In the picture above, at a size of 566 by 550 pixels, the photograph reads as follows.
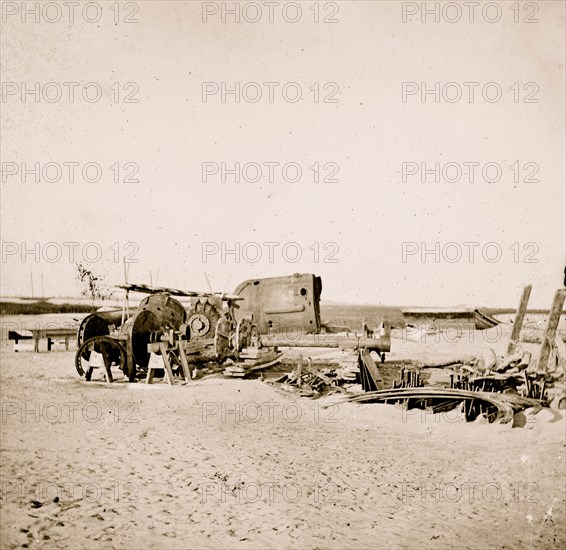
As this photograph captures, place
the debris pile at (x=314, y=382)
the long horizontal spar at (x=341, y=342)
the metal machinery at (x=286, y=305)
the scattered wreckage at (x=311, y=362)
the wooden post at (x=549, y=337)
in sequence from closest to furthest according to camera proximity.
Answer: the scattered wreckage at (x=311, y=362) < the wooden post at (x=549, y=337) < the debris pile at (x=314, y=382) < the long horizontal spar at (x=341, y=342) < the metal machinery at (x=286, y=305)

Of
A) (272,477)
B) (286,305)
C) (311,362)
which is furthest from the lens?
(286,305)

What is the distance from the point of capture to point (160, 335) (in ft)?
48.0

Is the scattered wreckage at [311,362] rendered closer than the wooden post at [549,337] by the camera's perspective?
Yes

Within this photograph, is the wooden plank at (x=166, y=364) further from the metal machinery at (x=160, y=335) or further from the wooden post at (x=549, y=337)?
the wooden post at (x=549, y=337)

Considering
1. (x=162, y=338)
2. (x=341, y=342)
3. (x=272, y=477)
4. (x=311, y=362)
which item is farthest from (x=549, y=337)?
(x=162, y=338)

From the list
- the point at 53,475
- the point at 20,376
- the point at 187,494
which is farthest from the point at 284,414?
the point at 20,376

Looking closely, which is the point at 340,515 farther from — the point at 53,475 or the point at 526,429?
the point at 526,429

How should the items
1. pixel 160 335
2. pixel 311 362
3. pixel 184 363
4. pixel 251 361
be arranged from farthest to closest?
pixel 251 361, pixel 311 362, pixel 160 335, pixel 184 363

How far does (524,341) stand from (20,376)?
74.8 ft

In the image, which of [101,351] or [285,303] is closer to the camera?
[101,351]

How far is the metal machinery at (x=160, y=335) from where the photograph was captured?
1349 centimetres

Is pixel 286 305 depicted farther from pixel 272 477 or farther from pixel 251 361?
pixel 272 477

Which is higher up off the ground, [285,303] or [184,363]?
[285,303]

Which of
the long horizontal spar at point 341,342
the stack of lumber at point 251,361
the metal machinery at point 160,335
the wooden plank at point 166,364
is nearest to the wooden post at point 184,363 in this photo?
the metal machinery at point 160,335
